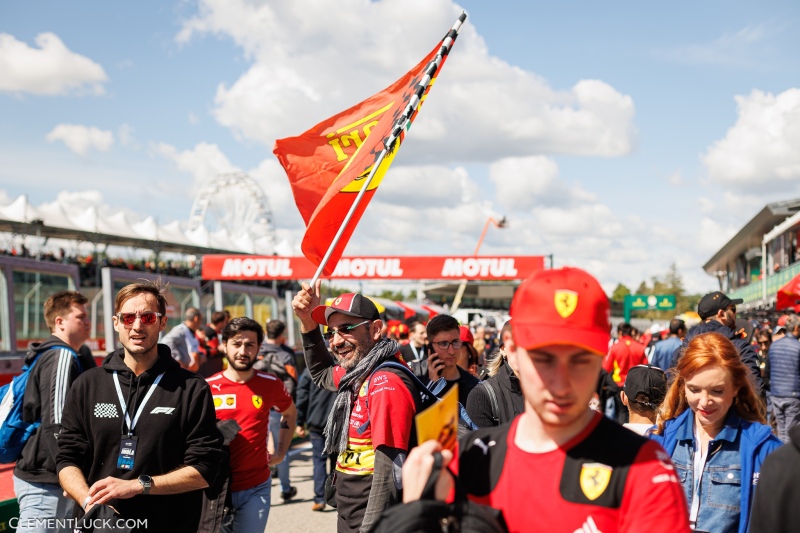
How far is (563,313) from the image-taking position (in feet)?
5.75

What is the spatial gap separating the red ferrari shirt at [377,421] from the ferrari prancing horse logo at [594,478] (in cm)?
197

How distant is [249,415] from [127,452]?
190cm

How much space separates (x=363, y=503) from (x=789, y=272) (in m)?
29.4

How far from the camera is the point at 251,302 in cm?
1756

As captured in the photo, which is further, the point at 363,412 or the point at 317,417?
the point at 317,417

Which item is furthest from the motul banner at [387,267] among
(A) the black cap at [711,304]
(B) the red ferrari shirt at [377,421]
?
(B) the red ferrari shirt at [377,421]

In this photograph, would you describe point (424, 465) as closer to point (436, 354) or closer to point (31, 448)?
point (31, 448)

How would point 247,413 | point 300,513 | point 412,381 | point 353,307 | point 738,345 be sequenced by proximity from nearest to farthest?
1. point 412,381
2. point 353,307
3. point 247,413
4. point 738,345
5. point 300,513

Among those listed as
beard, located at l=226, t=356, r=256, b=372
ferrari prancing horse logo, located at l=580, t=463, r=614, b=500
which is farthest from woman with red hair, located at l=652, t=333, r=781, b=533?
beard, located at l=226, t=356, r=256, b=372

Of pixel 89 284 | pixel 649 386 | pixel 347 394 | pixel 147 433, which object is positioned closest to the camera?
pixel 147 433

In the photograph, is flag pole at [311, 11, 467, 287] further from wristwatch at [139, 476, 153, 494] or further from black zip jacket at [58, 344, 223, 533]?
wristwatch at [139, 476, 153, 494]

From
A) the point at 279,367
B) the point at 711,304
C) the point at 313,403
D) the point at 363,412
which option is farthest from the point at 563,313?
the point at 279,367

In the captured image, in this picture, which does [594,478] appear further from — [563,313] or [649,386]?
[649,386]

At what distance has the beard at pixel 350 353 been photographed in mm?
4180
